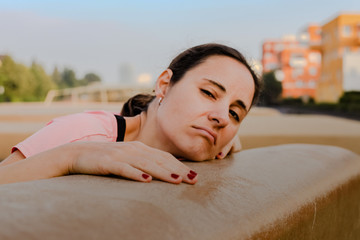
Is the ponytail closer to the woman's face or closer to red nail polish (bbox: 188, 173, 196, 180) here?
the woman's face

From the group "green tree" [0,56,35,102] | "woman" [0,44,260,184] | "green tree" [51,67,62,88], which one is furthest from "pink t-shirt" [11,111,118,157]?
"green tree" [51,67,62,88]

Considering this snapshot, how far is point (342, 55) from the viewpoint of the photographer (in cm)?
3031

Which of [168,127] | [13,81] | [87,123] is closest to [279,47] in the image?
[13,81]

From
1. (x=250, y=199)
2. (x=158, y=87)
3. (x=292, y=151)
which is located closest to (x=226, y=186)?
(x=250, y=199)

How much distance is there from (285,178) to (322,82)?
36.5 meters

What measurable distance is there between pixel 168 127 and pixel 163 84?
0.87 ft

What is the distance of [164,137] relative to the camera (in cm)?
128

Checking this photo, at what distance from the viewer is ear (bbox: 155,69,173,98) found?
55.7 inches

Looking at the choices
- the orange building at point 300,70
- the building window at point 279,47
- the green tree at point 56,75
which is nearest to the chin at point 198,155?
the orange building at point 300,70

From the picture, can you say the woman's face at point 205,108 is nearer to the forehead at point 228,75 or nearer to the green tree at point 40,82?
the forehead at point 228,75

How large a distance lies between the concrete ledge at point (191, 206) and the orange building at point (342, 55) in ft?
104

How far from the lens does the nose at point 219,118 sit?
1150mm

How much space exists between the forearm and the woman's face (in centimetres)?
43

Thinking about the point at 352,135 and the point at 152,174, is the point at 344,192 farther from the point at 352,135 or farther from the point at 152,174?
the point at 352,135
